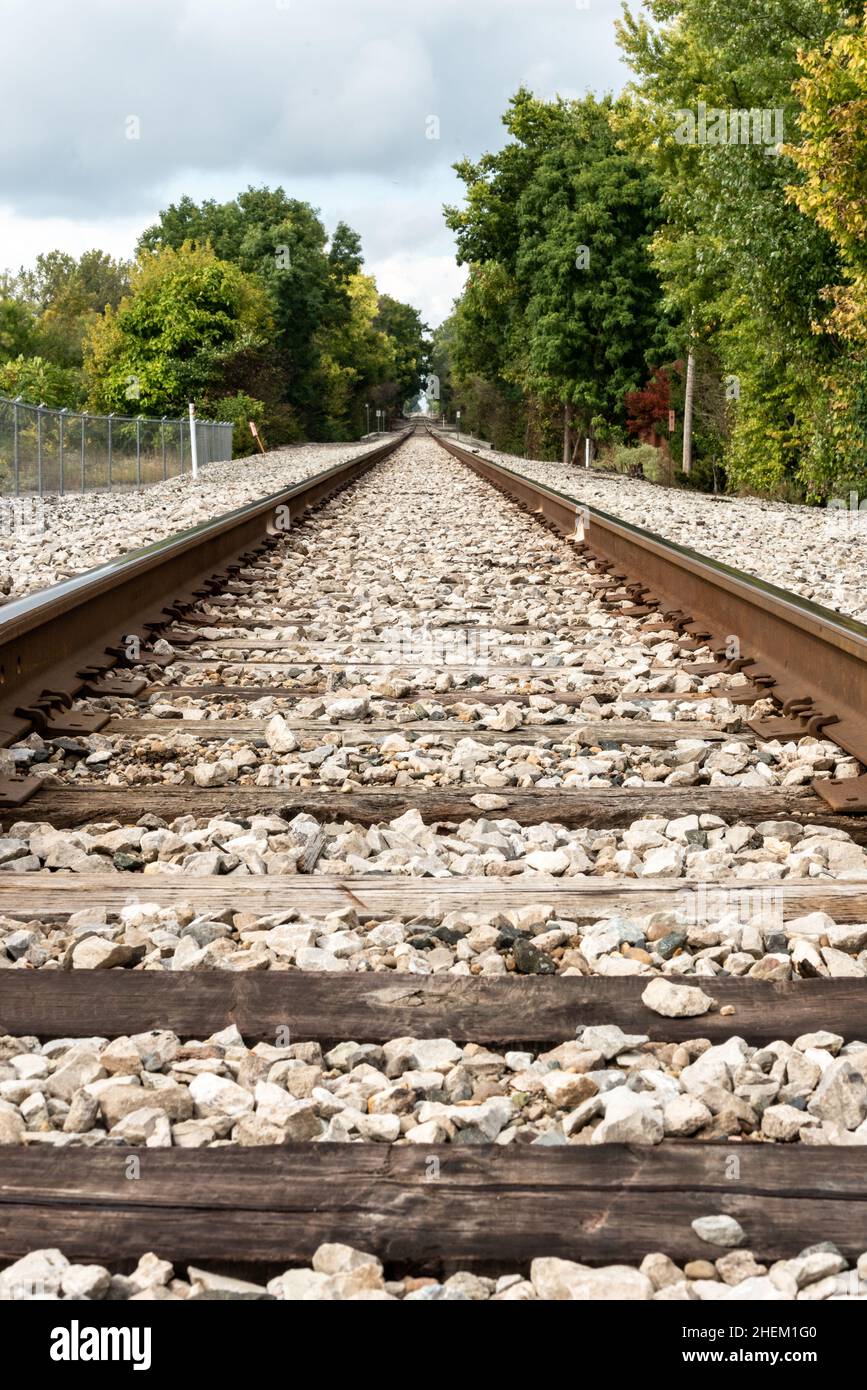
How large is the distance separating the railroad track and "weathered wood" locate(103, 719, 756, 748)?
0.6 inches

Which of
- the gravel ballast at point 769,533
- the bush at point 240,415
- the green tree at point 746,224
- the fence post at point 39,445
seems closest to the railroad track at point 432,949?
the gravel ballast at point 769,533

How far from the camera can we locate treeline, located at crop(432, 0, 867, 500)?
50.8 ft

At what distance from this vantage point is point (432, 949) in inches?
97.3

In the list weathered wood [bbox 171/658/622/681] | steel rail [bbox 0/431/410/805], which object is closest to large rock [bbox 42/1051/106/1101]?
steel rail [bbox 0/431/410/805]

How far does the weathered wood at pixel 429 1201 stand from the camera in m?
1.57

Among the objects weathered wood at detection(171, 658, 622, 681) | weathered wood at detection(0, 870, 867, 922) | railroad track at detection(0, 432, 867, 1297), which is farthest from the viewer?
weathered wood at detection(171, 658, 622, 681)

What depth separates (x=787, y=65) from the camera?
18.1 m

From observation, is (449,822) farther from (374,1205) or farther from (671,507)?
(671,507)

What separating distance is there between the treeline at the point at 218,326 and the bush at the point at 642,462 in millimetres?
11014

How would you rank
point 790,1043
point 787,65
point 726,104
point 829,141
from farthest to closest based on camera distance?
point 726,104
point 787,65
point 829,141
point 790,1043

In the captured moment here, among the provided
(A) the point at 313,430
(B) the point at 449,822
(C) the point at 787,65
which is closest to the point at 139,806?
(B) the point at 449,822

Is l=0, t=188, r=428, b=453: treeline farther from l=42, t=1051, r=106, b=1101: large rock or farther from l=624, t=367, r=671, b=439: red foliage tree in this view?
l=42, t=1051, r=106, b=1101: large rock

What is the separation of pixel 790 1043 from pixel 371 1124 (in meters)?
0.71

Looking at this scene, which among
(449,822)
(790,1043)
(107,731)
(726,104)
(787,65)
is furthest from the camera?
(726,104)
